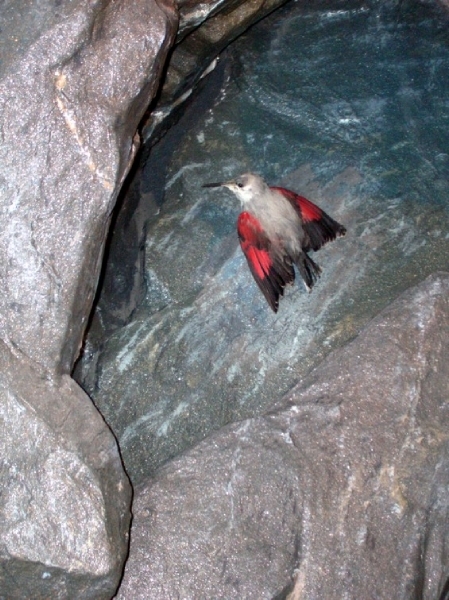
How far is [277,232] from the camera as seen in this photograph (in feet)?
10.6

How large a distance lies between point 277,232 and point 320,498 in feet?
3.91

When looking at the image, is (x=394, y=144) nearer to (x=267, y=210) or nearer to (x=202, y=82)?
(x=267, y=210)

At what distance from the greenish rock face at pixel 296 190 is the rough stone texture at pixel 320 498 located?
0.24 meters

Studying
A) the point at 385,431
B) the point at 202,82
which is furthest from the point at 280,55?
the point at 385,431

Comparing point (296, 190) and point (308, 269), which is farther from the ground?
point (296, 190)

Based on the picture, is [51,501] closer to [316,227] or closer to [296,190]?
[316,227]

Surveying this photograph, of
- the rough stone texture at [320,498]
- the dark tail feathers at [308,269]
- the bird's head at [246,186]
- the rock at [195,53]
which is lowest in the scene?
the rough stone texture at [320,498]

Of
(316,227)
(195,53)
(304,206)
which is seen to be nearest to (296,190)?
(304,206)

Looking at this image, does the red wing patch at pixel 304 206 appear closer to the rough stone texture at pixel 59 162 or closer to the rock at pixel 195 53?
the rock at pixel 195 53

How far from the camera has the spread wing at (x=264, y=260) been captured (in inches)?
119

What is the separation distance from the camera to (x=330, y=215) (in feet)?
10.6

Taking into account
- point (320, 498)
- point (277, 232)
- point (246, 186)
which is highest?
point (246, 186)

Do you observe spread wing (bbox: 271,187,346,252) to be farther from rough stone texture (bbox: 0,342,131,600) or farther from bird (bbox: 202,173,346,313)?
rough stone texture (bbox: 0,342,131,600)

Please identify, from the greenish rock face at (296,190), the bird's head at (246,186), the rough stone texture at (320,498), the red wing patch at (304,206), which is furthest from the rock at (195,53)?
the rough stone texture at (320,498)
